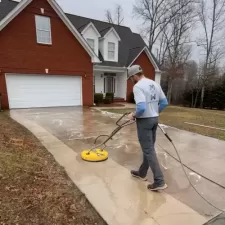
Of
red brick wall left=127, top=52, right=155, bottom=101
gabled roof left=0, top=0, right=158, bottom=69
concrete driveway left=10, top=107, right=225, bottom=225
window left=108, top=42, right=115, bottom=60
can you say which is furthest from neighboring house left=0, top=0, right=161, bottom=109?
concrete driveway left=10, top=107, right=225, bottom=225

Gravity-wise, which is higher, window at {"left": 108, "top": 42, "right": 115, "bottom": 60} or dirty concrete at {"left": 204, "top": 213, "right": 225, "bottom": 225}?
window at {"left": 108, "top": 42, "right": 115, "bottom": 60}

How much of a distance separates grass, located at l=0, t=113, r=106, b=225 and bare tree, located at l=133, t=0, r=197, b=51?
77.4 ft

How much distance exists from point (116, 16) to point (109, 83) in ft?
59.8

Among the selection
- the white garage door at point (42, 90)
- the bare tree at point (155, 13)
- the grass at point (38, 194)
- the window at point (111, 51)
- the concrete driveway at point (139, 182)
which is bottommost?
the concrete driveway at point (139, 182)

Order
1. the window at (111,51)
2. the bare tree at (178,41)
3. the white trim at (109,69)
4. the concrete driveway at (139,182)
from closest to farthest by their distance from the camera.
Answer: the concrete driveway at (139,182) < the white trim at (109,69) < the window at (111,51) < the bare tree at (178,41)

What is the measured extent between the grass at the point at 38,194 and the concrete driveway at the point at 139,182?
0.17 meters

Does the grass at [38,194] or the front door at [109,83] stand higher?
the front door at [109,83]

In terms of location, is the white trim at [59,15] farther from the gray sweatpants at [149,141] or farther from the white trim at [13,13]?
the gray sweatpants at [149,141]

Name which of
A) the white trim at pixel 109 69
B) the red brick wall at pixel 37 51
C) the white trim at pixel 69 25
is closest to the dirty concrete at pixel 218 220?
the red brick wall at pixel 37 51

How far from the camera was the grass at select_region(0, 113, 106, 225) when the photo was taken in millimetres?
2324

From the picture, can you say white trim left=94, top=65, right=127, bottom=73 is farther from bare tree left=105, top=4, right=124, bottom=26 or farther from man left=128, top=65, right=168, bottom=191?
bare tree left=105, top=4, right=124, bottom=26

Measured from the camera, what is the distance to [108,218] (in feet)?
7.82

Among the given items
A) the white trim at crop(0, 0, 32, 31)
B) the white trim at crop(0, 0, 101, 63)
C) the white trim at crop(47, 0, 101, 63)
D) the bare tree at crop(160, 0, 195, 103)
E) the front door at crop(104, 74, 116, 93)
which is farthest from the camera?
the bare tree at crop(160, 0, 195, 103)

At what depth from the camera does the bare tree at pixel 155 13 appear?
76.2 feet
